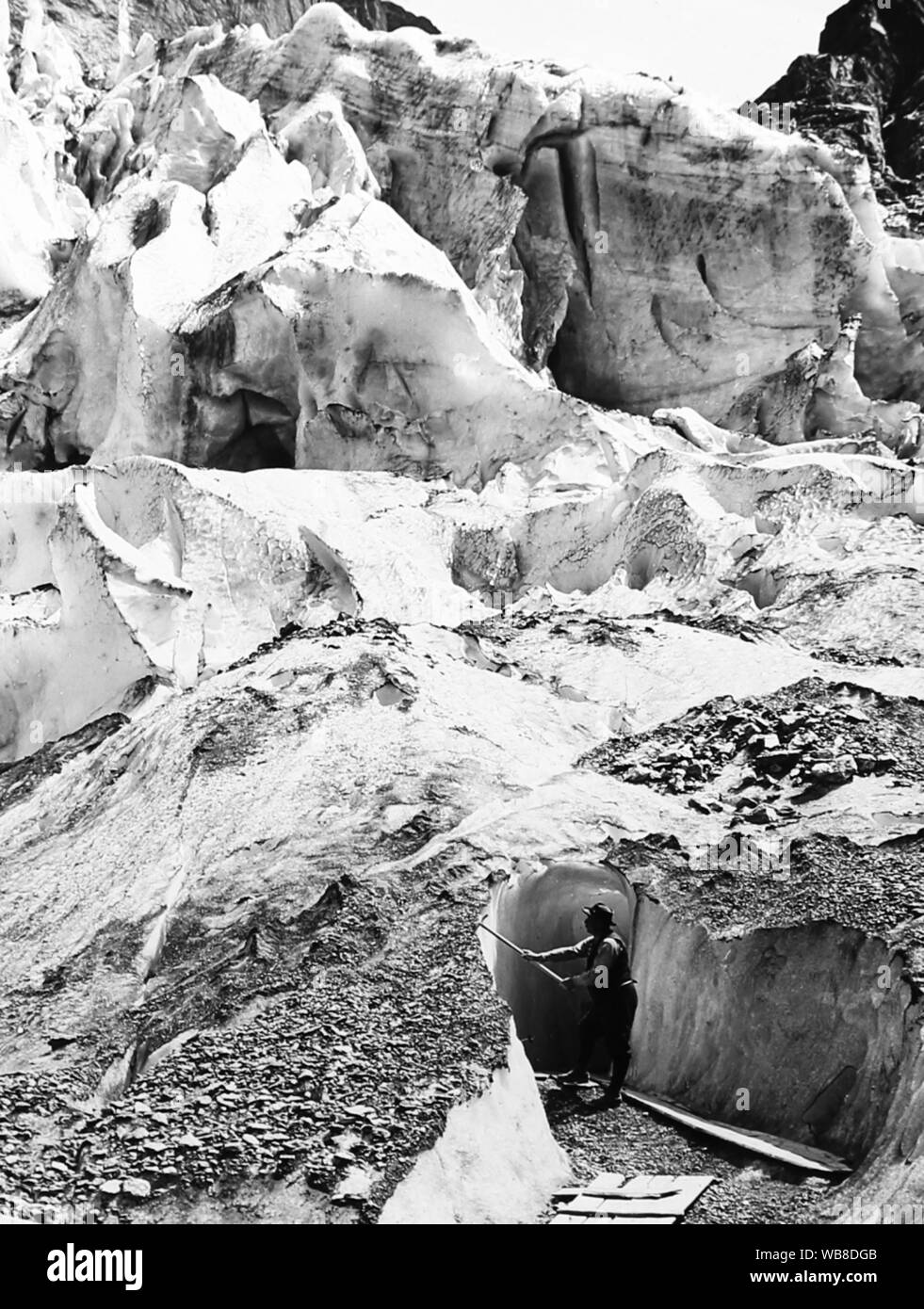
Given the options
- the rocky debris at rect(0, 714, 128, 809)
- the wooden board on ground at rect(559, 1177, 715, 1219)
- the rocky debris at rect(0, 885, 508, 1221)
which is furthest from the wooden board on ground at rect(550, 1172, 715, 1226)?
the rocky debris at rect(0, 714, 128, 809)

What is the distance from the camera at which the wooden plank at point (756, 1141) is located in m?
6.09

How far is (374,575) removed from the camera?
1406 cm

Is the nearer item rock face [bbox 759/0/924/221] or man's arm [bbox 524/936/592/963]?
man's arm [bbox 524/936/592/963]

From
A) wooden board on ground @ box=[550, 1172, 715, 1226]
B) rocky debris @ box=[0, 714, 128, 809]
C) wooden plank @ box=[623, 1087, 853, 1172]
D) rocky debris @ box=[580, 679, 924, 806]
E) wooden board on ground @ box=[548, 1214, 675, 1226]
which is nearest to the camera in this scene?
wooden board on ground @ box=[548, 1214, 675, 1226]

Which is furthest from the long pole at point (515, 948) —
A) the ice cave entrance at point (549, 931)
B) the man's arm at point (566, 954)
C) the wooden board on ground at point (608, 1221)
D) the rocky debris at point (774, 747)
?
the rocky debris at point (774, 747)

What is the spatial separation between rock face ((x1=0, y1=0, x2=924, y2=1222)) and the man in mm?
401

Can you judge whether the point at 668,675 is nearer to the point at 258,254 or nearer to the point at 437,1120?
the point at 437,1120

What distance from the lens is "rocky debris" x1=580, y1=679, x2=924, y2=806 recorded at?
8.70m

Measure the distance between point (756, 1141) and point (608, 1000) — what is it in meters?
0.95

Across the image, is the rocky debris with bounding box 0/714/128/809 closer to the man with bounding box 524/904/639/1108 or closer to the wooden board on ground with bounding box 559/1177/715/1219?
the man with bounding box 524/904/639/1108

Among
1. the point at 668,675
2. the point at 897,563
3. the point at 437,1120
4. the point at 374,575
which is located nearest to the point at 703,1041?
the point at 437,1120

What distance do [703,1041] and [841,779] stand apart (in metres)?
2.10

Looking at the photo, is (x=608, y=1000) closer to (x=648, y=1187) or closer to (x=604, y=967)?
(x=604, y=967)

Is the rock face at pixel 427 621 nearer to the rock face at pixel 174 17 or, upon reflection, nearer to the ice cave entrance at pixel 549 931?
the ice cave entrance at pixel 549 931
